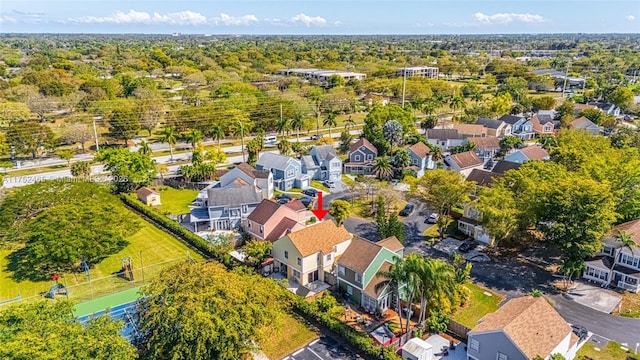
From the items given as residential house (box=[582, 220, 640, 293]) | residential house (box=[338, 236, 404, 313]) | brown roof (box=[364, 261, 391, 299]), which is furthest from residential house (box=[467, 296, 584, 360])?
residential house (box=[582, 220, 640, 293])

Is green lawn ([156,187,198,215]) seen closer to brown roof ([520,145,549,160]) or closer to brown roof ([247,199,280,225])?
brown roof ([247,199,280,225])

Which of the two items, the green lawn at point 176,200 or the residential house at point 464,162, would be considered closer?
the green lawn at point 176,200

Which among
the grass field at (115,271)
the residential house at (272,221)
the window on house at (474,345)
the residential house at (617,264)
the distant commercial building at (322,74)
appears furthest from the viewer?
the distant commercial building at (322,74)

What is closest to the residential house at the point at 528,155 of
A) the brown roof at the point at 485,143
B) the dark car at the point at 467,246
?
the brown roof at the point at 485,143

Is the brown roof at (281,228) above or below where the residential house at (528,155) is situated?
below

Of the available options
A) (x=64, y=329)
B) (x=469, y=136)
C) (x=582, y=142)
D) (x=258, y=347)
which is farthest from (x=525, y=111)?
(x=64, y=329)

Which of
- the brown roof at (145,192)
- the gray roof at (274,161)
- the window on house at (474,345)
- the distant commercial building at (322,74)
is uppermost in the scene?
the distant commercial building at (322,74)

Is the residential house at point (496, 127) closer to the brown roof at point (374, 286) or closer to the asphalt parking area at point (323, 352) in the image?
the brown roof at point (374, 286)

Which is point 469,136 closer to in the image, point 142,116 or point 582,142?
point 582,142
